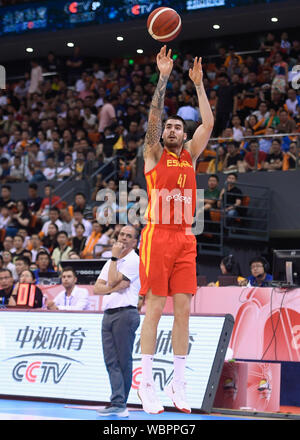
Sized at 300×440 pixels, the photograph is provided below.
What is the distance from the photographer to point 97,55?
26.3m

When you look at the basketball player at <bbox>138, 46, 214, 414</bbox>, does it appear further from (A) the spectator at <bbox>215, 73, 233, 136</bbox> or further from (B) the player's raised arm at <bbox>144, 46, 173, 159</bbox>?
(A) the spectator at <bbox>215, 73, 233, 136</bbox>

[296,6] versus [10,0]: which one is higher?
[10,0]

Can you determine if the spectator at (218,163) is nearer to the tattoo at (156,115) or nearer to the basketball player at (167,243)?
the basketball player at (167,243)

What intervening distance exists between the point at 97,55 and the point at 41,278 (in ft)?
48.2

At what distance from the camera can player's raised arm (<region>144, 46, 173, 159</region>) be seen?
20.9 ft

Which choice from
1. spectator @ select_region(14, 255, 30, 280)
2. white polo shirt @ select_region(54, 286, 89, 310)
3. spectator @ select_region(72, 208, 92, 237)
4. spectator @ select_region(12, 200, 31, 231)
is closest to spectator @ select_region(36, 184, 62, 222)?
spectator @ select_region(12, 200, 31, 231)

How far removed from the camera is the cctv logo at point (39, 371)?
34.5 ft

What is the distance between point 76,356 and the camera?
414 inches

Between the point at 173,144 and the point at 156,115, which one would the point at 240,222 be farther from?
the point at 156,115

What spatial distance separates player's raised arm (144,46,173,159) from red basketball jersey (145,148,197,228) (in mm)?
143

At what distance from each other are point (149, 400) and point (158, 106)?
8.03 feet

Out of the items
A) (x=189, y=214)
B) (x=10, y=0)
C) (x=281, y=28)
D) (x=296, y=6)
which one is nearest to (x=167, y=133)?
(x=189, y=214)

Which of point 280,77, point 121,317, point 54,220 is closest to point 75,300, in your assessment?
point 121,317

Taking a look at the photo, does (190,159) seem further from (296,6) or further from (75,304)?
(296,6)
